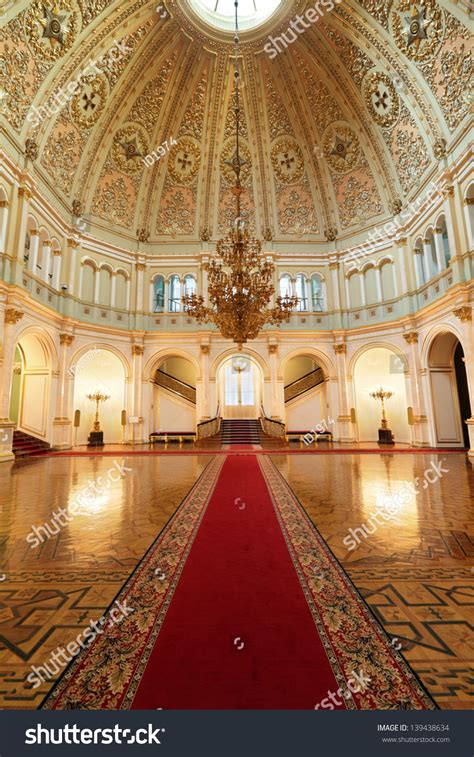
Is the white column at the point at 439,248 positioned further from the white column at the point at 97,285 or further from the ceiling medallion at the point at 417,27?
the white column at the point at 97,285

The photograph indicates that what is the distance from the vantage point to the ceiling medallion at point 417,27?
9711 millimetres

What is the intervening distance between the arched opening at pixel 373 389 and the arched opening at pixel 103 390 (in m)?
10.8

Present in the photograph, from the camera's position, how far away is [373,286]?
1505 centimetres

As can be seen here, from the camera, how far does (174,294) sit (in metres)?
16.2

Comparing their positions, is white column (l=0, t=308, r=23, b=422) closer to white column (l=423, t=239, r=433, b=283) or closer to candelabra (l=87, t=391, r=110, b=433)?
candelabra (l=87, t=391, r=110, b=433)

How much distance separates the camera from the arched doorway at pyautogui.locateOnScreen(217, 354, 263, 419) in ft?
60.2

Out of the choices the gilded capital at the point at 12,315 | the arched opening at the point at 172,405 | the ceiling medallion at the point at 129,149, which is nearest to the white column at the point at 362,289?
the arched opening at the point at 172,405

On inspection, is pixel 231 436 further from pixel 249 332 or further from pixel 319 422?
pixel 249 332

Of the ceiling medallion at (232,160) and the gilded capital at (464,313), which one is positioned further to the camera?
the ceiling medallion at (232,160)

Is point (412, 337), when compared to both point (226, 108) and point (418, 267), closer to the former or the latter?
point (418, 267)

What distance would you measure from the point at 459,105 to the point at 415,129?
2311 millimetres

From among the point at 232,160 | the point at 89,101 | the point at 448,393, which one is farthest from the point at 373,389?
the point at 89,101

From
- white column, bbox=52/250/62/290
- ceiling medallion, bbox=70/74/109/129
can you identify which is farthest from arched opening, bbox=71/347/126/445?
ceiling medallion, bbox=70/74/109/129

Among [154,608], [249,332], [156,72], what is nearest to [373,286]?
[249,332]
